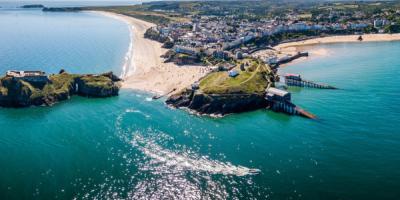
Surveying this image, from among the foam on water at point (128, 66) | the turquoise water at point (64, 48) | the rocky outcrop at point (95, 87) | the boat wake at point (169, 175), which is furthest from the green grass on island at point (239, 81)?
the turquoise water at point (64, 48)

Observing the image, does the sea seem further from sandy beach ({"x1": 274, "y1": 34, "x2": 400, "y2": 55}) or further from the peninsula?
sandy beach ({"x1": 274, "y1": 34, "x2": 400, "y2": 55})

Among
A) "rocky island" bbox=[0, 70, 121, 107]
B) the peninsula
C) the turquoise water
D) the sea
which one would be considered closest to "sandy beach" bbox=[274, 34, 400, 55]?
the peninsula

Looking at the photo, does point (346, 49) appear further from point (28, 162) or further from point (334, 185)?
point (28, 162)

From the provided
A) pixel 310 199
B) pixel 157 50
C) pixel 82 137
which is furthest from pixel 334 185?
pixel 157 50

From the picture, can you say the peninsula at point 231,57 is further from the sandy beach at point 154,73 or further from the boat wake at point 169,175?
the boat wake at point 169,175

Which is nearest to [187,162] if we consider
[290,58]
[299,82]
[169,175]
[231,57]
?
[169,175]
